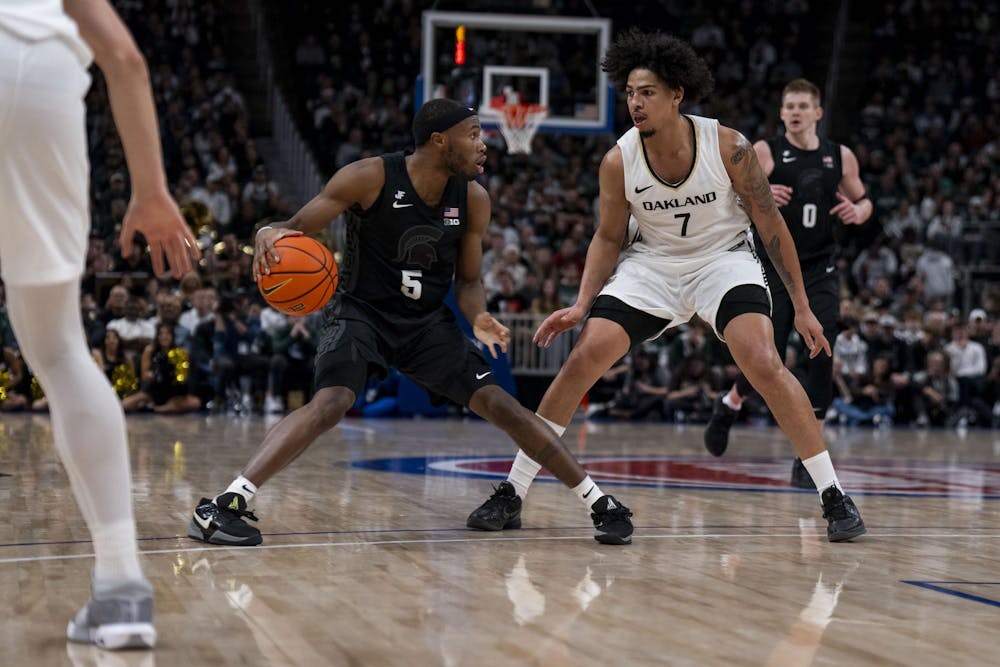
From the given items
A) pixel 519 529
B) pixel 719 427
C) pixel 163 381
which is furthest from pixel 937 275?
pixel 519 529

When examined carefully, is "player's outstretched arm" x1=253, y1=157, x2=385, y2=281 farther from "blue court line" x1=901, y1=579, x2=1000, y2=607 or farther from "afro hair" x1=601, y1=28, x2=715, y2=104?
"blue court line" x1=901, y1=579, x2=1000, y2=607

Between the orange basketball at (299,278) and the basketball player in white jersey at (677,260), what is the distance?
0.87m

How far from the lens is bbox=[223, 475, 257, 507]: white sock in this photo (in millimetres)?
4816

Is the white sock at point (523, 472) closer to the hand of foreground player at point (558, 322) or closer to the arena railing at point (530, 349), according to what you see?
the hand of foreground player at point (558, 322)

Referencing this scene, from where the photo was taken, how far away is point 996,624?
356 centimetres

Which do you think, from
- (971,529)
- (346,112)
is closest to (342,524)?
(971,529)

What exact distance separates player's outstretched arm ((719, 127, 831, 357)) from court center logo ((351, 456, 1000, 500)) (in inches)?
A: 73.3

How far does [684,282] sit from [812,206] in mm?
2193

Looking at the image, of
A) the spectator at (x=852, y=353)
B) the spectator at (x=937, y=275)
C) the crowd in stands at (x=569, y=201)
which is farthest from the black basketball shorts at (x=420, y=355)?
the spectator at (x=937, y=275)

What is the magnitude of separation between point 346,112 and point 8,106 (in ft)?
61.3

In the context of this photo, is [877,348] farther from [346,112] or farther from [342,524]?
[342,524]

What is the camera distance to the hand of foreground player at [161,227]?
124 inches

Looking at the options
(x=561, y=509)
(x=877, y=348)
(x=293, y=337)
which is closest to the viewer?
(x=561, y=509)

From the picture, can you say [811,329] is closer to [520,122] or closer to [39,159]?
[39,159]
